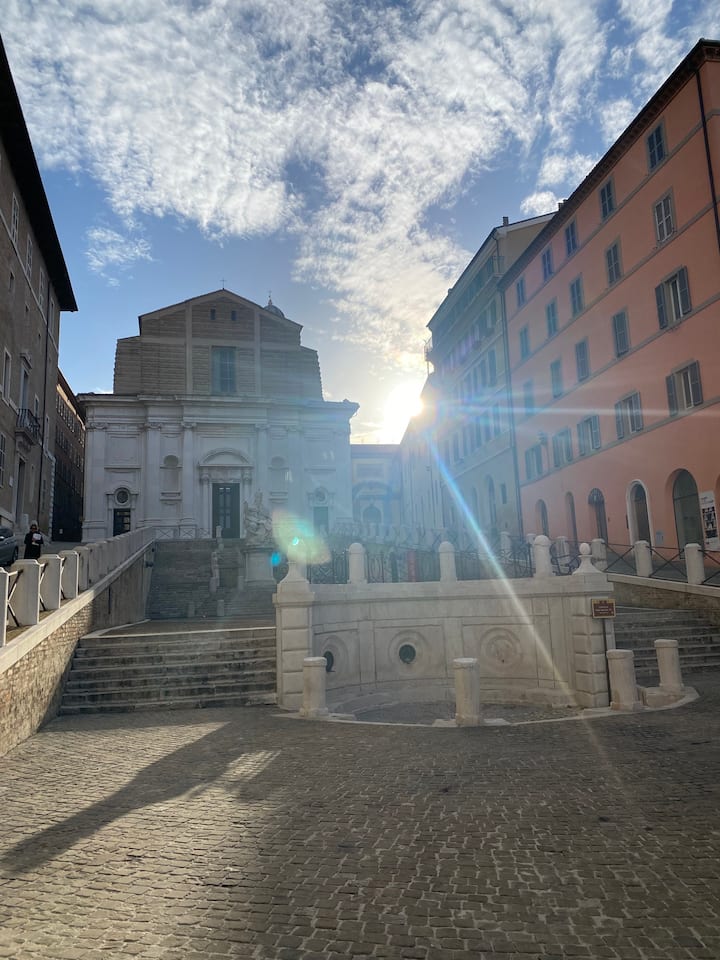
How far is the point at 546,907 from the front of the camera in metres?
3.81

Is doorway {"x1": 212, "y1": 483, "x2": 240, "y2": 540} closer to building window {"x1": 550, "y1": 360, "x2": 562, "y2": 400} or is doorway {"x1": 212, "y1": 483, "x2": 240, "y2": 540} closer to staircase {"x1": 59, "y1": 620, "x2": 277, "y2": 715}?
building window {"x1": 550, "y1": 360, "x2": 562, "y2": 400}

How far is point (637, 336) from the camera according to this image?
879 inches

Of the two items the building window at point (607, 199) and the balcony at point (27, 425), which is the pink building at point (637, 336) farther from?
the balcony at point (27, 425)

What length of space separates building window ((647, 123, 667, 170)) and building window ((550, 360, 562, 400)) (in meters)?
8.98

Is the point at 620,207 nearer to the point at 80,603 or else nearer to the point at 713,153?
the point at 713,153

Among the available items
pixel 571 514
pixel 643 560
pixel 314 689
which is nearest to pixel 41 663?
pixel 314 689

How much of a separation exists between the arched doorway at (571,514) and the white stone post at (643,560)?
811 centimetres

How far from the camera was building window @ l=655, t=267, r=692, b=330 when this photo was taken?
19688 mm

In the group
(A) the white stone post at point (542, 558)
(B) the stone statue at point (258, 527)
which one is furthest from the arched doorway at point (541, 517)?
(A) the white stone post at point (542, 558)

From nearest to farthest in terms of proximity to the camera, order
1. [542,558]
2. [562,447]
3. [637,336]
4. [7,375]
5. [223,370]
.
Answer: [542,558] → [637,336] → [7,375] → [562,447] → [223,370]

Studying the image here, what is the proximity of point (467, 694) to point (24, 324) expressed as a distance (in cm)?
2636

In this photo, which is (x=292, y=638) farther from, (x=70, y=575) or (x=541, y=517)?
(x=541, y=517)

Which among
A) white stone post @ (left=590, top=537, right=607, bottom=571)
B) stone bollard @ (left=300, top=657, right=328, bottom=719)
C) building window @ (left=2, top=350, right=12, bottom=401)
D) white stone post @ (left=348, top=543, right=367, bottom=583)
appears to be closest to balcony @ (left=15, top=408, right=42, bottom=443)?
building window @ (left=2, top=350, right=12, bottom=401)

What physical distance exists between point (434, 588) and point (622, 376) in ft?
48.8
